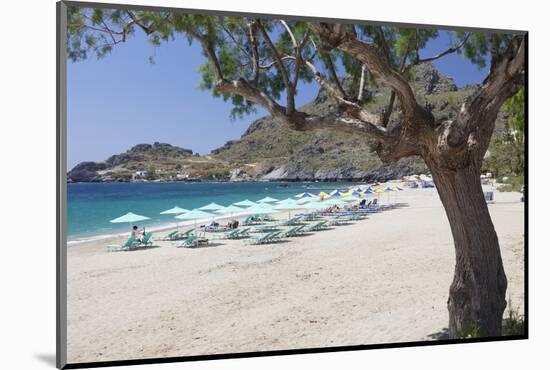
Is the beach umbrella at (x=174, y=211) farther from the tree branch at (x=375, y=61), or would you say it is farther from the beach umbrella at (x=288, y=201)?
the tree branch at (x=375, y=61)

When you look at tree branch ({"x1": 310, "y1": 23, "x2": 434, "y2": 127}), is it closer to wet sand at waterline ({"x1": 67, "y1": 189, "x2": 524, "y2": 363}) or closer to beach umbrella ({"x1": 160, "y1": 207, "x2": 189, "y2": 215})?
wet sand at waterline ({"x1": 67, "y1": 189, "x2": 524, "y2": 363})

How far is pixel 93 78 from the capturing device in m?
4.60

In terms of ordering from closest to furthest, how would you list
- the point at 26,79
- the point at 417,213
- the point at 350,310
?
the point at 26,79 → the point at 350,310 → the point at 417,213

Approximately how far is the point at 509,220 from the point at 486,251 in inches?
24.5

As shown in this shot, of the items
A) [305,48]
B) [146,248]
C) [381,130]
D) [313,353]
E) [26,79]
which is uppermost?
[305,48]

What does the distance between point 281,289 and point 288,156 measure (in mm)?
1331

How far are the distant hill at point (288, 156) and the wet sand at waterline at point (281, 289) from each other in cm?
51

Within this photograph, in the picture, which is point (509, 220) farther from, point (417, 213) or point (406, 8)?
point (406, 8)

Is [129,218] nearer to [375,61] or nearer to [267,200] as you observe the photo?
[267,200]

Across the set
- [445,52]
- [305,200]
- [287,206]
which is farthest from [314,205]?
[445,52]

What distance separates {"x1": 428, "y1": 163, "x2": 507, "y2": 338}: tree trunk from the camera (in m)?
4.88

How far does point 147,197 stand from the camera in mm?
5277

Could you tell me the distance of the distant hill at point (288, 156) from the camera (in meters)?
5.13
